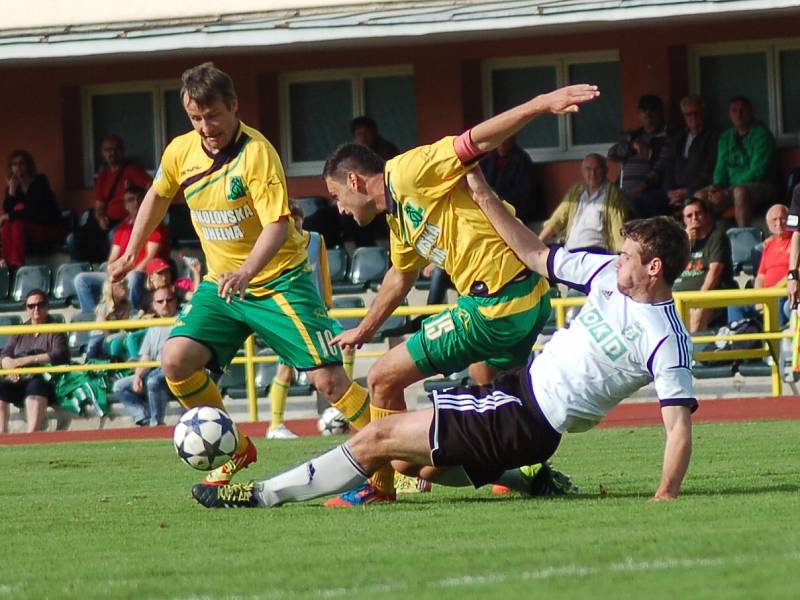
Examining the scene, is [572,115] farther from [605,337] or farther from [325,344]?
[605,337]

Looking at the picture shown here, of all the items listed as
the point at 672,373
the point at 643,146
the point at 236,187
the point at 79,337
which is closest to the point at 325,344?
the point at 236,187

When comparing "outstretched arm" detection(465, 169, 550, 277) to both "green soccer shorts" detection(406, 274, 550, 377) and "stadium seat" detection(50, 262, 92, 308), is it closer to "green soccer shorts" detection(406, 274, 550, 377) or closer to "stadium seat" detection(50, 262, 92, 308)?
"green soccer shorts" detection(406, 274, 550, 377)

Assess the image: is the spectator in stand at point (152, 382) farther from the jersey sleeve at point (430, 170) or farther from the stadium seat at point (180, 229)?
the jersey sleeve at point (430, 170)

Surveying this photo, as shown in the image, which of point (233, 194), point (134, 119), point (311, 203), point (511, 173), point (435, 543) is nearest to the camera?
point (435, 543)

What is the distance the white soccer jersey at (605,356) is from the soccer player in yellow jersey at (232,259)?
174 cm

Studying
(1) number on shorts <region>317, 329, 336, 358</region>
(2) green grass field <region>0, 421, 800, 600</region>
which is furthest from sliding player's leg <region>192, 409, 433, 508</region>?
(1) number on shorts <region>317, 329, 336, 358</region>

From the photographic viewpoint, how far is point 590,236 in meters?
16.2

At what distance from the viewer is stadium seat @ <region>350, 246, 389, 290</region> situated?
17734mm

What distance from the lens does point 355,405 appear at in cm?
861

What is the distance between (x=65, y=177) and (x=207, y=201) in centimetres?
1298

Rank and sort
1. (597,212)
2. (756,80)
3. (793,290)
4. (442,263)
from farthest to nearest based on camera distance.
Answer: (756,80), (597,212), (793,290), (442,263)

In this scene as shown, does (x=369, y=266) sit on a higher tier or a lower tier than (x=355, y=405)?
higher

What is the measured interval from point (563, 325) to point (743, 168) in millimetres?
2648

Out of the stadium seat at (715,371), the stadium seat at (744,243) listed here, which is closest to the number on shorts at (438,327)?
the stadium seat at (715,371)
